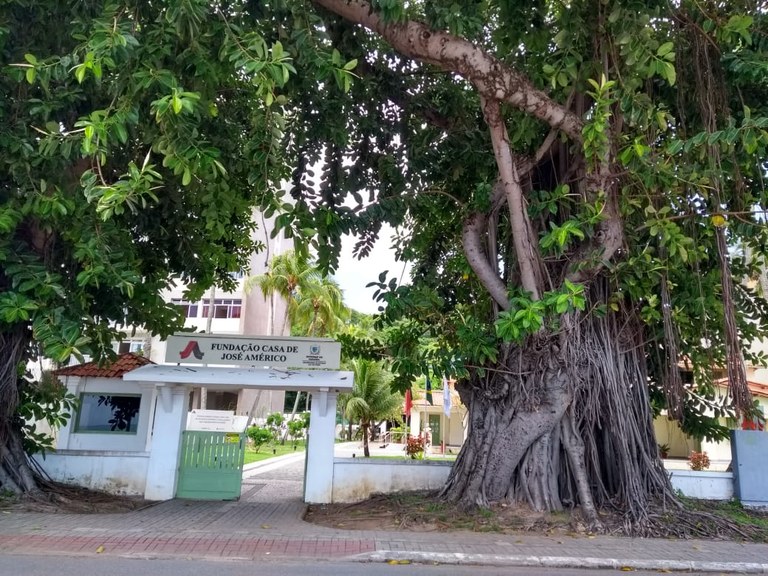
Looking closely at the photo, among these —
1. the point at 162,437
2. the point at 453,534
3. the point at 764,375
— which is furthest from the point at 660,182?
the point at 764,375

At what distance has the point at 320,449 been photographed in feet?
33.3

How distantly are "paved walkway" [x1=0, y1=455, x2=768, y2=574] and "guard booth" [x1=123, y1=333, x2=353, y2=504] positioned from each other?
1630 millimetres

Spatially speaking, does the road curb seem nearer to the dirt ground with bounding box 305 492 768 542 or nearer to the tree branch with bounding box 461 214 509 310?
the dirt ground with bounding box 305 492 768 542

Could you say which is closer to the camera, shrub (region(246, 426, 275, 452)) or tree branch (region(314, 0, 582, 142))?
tree branch (region(314, 0, 582, 142))

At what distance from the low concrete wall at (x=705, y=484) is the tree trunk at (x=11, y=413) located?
10396 millimetres

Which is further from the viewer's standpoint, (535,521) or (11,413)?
(11,413)

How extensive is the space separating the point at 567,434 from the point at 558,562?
8.27 feet

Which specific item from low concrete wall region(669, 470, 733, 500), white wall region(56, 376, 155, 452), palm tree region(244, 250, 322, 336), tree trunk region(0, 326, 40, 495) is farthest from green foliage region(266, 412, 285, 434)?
low concrete wall region(669, 470, 733, 500)

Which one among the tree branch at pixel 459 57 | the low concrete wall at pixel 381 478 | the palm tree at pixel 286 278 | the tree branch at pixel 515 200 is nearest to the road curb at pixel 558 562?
the tree branch at pixel 515 200

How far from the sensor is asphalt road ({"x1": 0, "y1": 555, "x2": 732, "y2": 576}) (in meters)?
5.63

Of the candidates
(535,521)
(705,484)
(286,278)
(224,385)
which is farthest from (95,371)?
(286,278)

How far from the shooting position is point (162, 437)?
1020 cm

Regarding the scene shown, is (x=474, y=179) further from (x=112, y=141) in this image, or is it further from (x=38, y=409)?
(x=38, y=409)

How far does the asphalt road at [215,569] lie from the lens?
5633 mm
